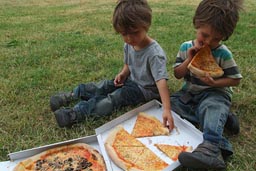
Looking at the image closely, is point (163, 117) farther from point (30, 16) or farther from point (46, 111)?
point (30, 16)

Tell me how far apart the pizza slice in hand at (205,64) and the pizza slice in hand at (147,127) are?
1.59 ft

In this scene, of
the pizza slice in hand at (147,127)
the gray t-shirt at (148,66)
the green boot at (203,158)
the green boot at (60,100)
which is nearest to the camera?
the green boot at (203,158)

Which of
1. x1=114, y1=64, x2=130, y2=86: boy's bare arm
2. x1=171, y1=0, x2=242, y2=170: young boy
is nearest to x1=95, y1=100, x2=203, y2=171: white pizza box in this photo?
x1=171, y1=0, x2=242, y2=170: young boy

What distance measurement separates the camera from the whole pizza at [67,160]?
225cm

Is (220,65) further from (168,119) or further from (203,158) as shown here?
(203,158)

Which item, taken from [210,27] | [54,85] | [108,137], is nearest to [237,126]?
[210,27]

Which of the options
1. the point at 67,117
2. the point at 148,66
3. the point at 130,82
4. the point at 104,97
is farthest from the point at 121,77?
the point at 67,117

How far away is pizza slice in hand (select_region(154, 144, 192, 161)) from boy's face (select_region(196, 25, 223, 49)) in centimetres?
79

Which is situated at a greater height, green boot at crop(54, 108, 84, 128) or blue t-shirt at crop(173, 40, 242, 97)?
blue t-shirt at crop(173, 40, 242, 97)

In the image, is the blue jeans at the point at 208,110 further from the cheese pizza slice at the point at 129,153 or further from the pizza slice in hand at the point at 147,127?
the cheese pizza slice at the point at 129,153

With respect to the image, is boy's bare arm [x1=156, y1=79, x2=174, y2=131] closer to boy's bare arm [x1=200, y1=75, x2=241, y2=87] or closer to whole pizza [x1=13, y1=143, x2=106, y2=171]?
boy's bare arm [x1=200, y1=75, x2=241, y2=87]

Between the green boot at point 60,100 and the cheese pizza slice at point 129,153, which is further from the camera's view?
the green boot at point 60,100

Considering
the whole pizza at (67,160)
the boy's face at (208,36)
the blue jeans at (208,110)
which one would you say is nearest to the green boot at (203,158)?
the blue jeans at (208,110)

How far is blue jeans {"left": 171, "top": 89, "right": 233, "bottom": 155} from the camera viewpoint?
2.38m
